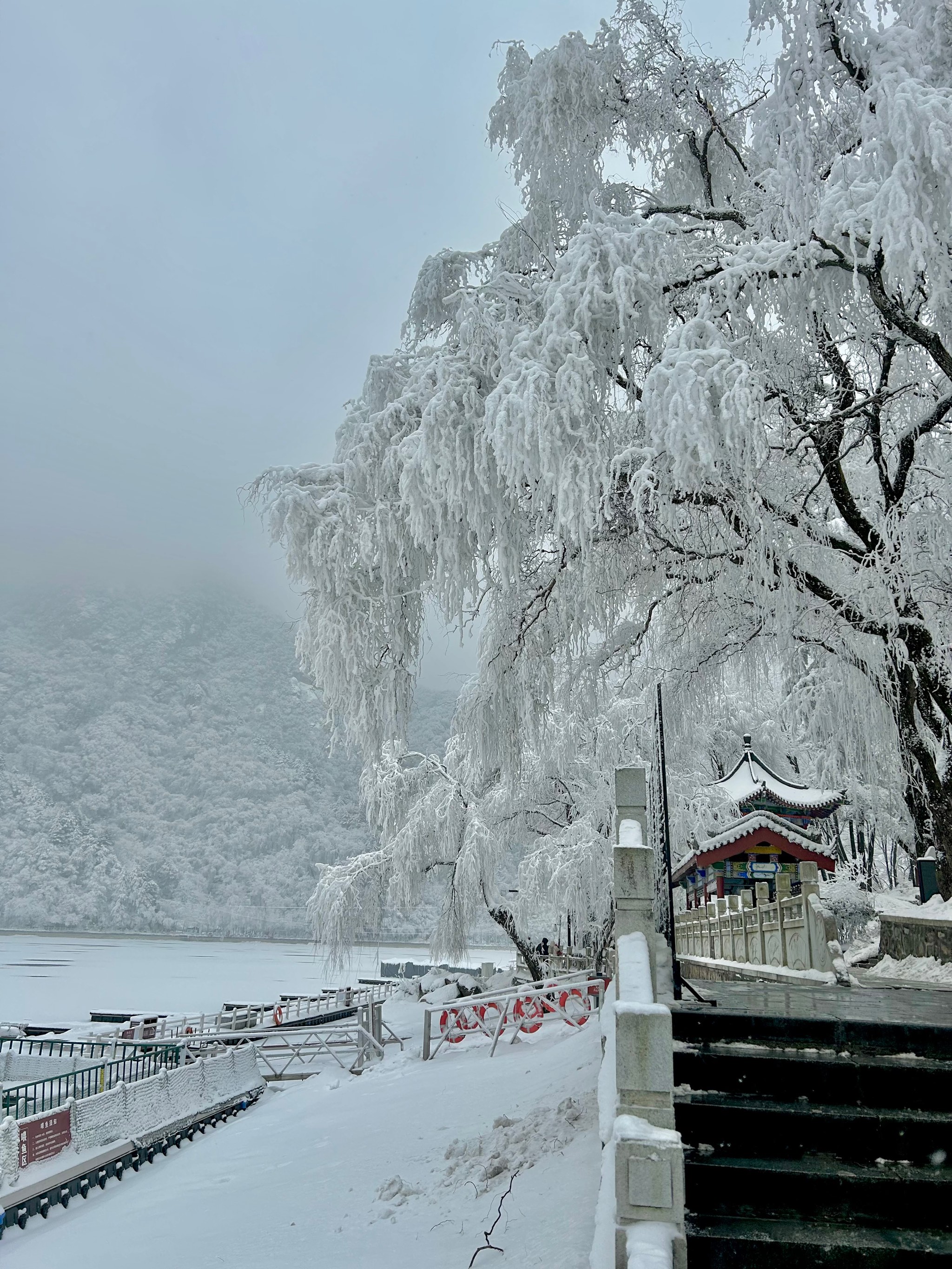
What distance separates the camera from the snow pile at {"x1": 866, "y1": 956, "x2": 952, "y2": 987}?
8.69 metres

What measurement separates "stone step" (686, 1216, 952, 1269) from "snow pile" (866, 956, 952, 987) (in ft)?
17.3

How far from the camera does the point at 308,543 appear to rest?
7812mm

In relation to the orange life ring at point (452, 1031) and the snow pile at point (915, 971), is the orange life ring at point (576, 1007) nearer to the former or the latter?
the orange life ring at point (452, 1031)

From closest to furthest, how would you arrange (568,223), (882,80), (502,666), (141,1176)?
(882,80) → (568,223) → (502,666) → (141,1176)

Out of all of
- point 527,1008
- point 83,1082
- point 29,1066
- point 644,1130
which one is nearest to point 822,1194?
point 644,1130

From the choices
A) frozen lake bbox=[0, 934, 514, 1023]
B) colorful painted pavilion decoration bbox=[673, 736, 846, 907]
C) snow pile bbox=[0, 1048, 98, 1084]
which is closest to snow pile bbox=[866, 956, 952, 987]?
colorful painted pavilion decoration bbox=[673, 736, 846, 907]

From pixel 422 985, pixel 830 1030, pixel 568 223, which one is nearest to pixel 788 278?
pixel 568 223

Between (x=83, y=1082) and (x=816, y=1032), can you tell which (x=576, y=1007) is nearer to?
(x=83, y=1082)

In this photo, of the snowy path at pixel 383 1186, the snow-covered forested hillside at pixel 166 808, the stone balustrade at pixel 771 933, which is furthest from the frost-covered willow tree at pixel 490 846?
the snow-covered forested hillside at pixel 166 808

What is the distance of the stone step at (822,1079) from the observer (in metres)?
4.52

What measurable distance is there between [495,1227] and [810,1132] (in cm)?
233

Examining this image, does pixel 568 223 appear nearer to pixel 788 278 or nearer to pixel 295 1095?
pixel 788 278

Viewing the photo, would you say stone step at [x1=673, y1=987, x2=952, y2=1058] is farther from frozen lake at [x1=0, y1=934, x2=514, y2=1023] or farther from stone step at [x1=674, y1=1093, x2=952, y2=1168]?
frozen lake at [x1=0, y1=934, x2=514, y2=1023]

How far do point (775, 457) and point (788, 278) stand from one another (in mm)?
2124
